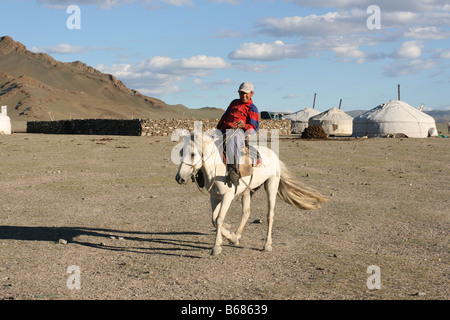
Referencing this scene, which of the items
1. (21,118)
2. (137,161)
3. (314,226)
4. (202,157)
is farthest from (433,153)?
(21,118)

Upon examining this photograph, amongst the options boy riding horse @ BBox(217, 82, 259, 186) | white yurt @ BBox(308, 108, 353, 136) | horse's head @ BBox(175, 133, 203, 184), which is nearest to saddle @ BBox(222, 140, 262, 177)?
boy riding horse @ BBox(217, 82, 259, 186)

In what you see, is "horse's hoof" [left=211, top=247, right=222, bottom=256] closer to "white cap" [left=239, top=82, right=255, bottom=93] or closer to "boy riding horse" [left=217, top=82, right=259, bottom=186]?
"boy riding horse" [left=217, top=82, right=259, bottom=186]

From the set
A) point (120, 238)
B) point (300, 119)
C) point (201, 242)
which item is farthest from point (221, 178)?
point (300, 119)

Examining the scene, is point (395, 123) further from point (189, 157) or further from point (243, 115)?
point (189, 157)

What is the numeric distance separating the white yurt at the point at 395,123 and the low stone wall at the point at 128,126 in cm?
884

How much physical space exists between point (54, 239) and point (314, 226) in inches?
172

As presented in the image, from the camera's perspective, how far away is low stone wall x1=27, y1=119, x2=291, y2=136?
128ft

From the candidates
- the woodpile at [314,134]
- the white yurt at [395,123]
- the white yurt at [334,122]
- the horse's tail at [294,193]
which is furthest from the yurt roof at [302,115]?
the horse's tail at [294,193]

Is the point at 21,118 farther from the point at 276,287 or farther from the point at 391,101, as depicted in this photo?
the point at 276,287

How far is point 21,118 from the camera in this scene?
99062 mm

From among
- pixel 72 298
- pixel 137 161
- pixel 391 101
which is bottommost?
pixel 72 298

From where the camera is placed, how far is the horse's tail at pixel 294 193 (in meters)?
8.39

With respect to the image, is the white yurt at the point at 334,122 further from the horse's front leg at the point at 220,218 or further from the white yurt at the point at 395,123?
the horse's front leg at the point at 220,218

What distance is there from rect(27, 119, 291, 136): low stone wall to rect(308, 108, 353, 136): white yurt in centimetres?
320
